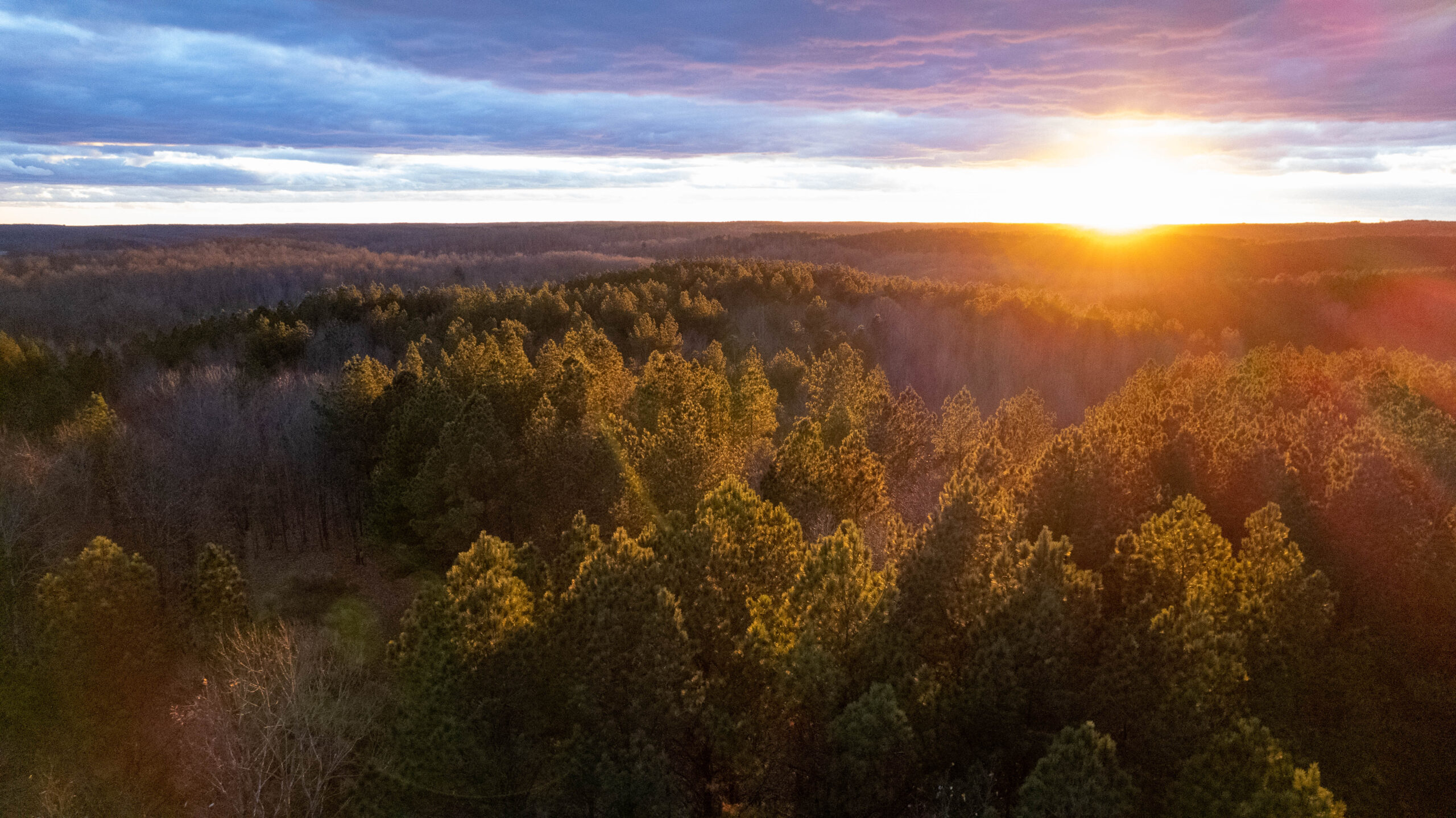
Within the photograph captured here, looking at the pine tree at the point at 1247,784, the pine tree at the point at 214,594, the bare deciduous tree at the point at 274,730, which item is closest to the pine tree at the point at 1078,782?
the pine tree at the point at 1247,784

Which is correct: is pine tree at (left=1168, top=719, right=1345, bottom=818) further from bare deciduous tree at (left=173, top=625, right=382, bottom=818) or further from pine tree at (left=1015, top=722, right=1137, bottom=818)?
bare deciduous tree at (left=173, top=625, right=382, bottom=818)

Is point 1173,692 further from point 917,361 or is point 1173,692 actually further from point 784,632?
point 917,361

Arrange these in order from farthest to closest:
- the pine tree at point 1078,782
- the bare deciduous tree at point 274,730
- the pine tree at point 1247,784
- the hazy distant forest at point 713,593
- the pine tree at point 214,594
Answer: the pine tree at point 214,594 → the bare deciduous tree at point 274,730 → the hazy distant forest at point 713,593 → the pine tree at point 1078,782 → the pine tree at point 1247,784

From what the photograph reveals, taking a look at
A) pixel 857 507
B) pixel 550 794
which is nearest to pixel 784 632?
pixel 550 794

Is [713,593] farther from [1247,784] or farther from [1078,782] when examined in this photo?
[1247,784]

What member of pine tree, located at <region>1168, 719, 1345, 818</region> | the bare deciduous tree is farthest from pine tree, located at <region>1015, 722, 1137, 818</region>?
the bare deciduous tree

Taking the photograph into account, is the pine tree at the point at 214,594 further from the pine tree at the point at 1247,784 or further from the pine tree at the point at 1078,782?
the pine tree at the point at 1247,784

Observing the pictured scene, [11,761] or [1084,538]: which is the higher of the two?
[1084,538]

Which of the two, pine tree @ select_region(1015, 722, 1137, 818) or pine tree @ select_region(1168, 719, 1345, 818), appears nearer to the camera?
pine tree @ select_region(1168, 719, 1345, 818)
